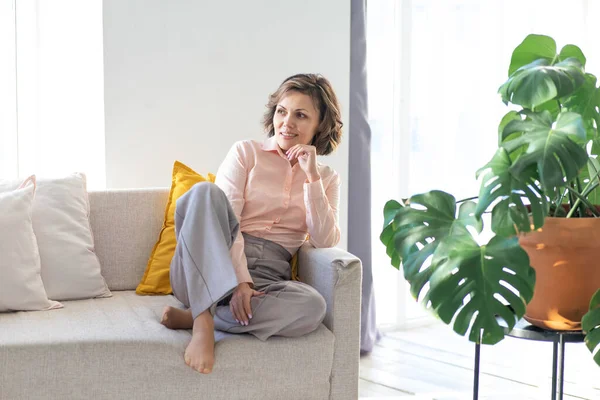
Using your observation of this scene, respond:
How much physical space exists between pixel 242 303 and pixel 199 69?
1284 millimetres

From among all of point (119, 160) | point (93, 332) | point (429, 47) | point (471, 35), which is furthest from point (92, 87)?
point (471, 35)

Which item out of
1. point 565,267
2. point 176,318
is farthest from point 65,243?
point 565,267

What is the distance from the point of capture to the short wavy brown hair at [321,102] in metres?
2.69

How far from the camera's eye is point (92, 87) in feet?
10.6

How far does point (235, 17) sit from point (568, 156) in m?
1.87

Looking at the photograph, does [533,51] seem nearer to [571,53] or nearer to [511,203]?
[571,53]

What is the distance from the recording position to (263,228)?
2615 millimetres

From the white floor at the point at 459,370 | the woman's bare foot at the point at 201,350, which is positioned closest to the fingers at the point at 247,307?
the woman's bare foot at the point at 201,350

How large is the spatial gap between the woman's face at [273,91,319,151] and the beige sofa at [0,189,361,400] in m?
0.39

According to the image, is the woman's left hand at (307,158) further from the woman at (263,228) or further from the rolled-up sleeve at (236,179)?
the rolled-up sleeve at (236,179)

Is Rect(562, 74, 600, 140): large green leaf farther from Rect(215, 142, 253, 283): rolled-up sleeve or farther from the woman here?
Rect(215, 142, 253, 283): rolled-up sleeve

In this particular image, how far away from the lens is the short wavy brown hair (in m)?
2.69

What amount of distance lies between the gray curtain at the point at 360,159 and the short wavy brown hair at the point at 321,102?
90 cm

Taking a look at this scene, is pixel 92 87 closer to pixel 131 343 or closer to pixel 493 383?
pixel 131 343
